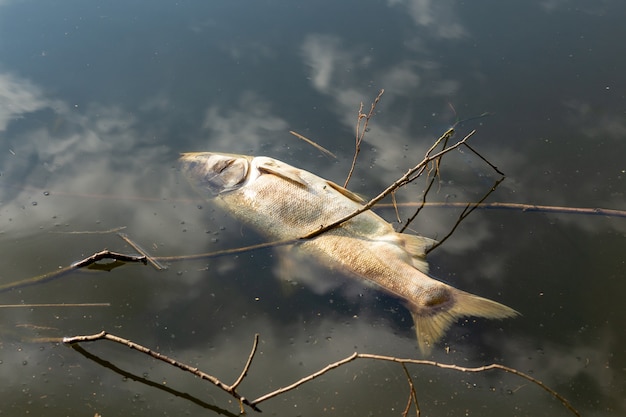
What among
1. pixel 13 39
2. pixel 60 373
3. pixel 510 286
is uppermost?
pixel 13 39

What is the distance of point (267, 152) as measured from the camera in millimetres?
4953

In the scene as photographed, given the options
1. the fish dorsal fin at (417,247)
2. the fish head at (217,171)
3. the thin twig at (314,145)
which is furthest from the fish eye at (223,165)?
the fish dorsal fin at (417,247)

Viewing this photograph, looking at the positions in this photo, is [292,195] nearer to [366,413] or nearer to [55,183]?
[366,413]

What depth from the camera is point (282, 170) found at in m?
→ 4.40

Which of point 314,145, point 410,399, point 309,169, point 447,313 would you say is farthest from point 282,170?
point 410,399

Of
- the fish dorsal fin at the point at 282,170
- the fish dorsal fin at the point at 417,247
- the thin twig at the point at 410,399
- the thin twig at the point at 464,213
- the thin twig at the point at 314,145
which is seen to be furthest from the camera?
the thin twig at the point at 314,145

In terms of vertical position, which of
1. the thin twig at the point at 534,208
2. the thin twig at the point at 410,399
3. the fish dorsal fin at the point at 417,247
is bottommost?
the thin twig at the point at 410,399

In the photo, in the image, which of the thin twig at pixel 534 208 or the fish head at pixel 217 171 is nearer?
the thin twig at pixel 534 208

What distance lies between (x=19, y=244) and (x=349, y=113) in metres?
2.69

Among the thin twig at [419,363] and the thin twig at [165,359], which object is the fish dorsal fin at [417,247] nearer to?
the thin twig at [419,363]

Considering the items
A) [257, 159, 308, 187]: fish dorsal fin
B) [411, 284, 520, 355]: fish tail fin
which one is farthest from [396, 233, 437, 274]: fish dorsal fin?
[257, 159, 308, 187]: fish dorsal fin

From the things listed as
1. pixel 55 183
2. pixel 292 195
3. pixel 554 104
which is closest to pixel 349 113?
pixel 292 195

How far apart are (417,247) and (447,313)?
0.56m

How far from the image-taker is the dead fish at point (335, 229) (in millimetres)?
3668
